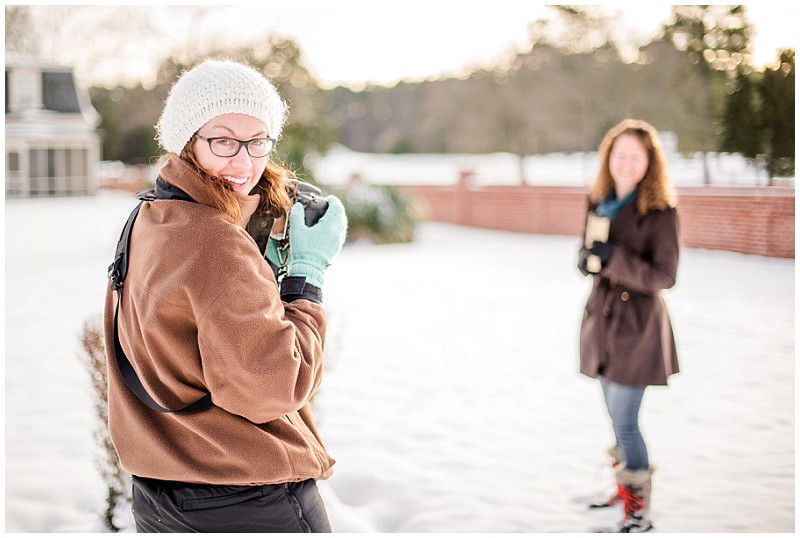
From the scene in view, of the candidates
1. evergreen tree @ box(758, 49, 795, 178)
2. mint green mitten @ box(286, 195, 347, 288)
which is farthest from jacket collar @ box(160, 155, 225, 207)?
evergreen tree @ box(758, 49, 795, 178)

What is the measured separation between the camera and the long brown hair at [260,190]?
1.06 meters

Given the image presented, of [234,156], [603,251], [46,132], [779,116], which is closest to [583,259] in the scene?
[603,251]

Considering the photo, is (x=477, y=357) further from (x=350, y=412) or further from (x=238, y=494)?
(x=238, y=494)

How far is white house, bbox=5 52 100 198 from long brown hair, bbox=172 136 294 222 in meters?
8.28

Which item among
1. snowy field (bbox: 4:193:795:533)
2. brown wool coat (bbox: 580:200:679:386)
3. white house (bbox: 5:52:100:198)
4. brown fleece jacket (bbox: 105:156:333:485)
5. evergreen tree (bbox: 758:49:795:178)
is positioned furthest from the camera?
white house (bbox: 5:52:100:198)

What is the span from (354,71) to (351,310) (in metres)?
2.78

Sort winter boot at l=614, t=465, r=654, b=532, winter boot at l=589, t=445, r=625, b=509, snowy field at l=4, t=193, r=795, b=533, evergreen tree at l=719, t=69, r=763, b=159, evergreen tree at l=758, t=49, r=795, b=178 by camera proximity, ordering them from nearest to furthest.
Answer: winter boot at l=614, t=465, r=654, b=532
winter boot at l=589, t=445, r=625, b=509
snowy field at l=4, t=193, r=795, b=533
evergreen tree at l=758, t=49, r=795, b=178
evergreen tree at l=719, t=69, r=763, b=159

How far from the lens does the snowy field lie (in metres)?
2.61

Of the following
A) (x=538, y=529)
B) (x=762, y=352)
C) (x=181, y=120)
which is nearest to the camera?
(x=181, y=120)

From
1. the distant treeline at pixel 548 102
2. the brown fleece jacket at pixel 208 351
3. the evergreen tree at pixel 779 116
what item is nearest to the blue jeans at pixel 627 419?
the distant treeline at pixel 548 102

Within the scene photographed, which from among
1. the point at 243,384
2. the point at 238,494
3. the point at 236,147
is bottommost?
the point at 238,494

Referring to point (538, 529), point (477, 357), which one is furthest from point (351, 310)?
point (538, 529)

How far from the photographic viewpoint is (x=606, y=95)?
558 inches

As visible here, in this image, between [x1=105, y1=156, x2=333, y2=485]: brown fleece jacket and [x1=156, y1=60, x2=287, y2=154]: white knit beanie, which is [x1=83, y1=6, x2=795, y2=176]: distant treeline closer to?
[x1=156, y1=60, x2=287, y2=154]: white knit beanie
